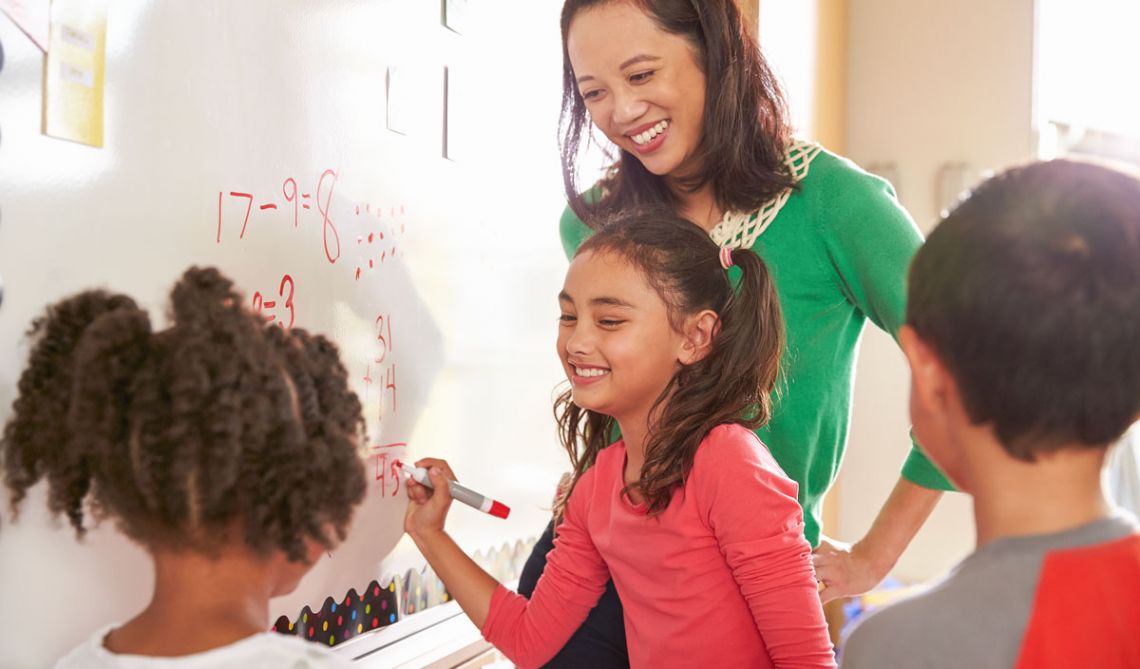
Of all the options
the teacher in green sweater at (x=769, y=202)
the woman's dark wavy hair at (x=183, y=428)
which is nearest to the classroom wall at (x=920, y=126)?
the teacher in green sweater at (x=769, y=202)

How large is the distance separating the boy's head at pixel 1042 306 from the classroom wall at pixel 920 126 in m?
2.45

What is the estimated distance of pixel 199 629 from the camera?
0.77 meters

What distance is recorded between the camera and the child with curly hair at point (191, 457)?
0.75 metres

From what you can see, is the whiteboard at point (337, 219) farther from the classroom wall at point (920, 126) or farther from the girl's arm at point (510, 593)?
the classroom wall at point (920, 126)

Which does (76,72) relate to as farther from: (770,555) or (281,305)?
(770,555)

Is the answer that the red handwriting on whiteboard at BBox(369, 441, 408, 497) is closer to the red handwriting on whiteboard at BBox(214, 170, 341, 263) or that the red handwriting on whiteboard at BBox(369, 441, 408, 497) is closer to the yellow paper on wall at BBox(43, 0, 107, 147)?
the red handwriting on whiteboard at BBox(214, 170, 341, 263)

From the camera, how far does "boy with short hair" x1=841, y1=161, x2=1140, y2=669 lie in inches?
26.4

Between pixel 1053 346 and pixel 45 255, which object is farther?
pixel 45 255

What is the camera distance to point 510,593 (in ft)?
4.17

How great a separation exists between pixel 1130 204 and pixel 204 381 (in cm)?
61

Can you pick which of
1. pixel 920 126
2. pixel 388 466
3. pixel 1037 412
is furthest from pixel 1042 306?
pixel 920 126

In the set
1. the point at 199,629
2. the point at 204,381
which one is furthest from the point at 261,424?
the point at 199,629

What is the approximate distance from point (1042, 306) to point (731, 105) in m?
0.68

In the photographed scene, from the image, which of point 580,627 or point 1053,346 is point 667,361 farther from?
point 1053,346
